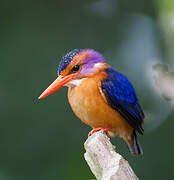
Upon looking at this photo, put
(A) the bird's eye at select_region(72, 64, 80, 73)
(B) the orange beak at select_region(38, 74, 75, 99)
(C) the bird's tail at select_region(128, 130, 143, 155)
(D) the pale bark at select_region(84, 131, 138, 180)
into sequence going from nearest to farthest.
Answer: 1. (D) the pale bark at select_region(84, 131, 138, 180)
2. (B) the orange beak at select_region(38, 74, 75, 99)
3. (A) the bird's eye at select_region(72, 64, 80, 73)
4. (C) the bird's tail at select_region(128, 130, 143, 155)

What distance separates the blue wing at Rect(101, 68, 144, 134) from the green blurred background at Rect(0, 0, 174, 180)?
70cm

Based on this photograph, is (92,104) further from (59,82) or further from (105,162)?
(105,162)

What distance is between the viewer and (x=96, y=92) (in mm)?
2701

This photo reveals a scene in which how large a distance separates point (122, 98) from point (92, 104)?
10.6 inches

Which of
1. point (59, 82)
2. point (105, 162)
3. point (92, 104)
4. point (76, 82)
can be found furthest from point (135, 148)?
point (105, 162)

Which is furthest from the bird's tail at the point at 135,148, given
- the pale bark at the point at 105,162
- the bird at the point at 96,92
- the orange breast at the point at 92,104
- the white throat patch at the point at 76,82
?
the pale bark at the point at 105,162

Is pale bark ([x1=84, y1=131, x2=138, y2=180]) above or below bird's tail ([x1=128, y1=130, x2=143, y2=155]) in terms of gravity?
above

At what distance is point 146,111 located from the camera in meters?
3.93

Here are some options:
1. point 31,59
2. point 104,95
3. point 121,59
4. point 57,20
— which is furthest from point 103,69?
point 57,20

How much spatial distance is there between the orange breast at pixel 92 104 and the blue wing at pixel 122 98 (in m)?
0.05

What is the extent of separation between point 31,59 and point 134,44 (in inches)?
42.4

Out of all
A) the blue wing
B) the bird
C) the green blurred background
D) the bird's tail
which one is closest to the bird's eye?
the bird

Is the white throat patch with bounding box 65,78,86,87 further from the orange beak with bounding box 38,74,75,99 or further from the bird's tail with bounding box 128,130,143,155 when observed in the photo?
the bird's tail with bounding box 128,130,143,155

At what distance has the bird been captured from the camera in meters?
2.68
